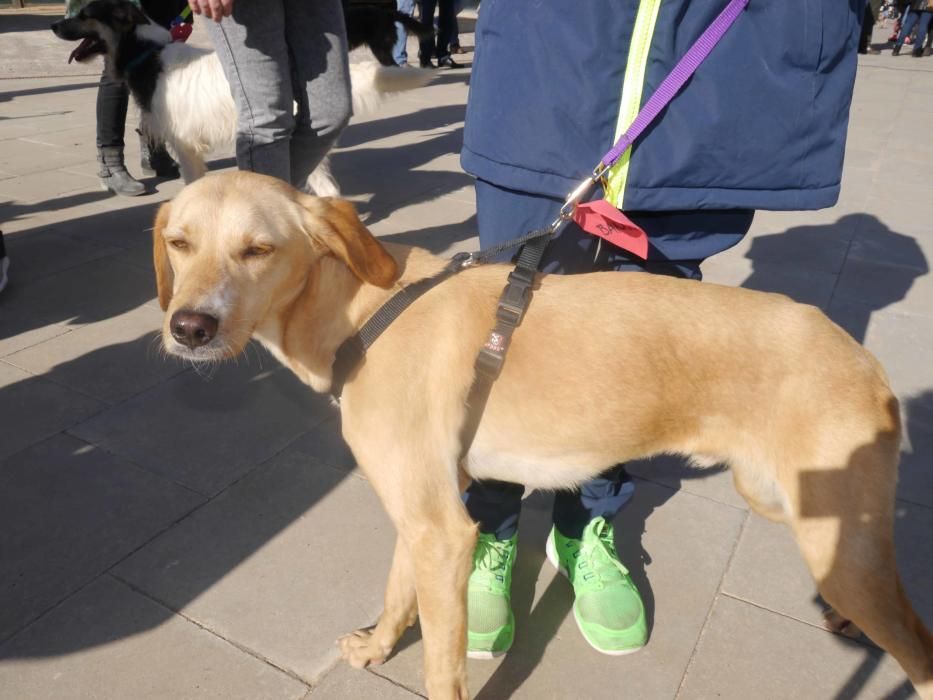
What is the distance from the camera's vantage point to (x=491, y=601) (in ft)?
7.57

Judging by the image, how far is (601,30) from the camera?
1895 mm

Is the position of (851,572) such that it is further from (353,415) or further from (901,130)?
(901,130)

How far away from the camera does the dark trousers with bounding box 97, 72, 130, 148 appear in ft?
20.0

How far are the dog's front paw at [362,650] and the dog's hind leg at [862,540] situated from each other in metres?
1.23

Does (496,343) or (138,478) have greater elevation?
(496,343)

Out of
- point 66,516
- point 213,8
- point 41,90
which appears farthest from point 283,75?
point 41,90

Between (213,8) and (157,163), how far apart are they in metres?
4.05

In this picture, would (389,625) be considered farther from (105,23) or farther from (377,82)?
(105,23)

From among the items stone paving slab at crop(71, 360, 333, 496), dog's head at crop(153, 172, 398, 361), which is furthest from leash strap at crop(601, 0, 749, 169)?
stone paving slab at crop(71, 360, 333, 496)

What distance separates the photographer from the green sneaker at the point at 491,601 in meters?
2.23

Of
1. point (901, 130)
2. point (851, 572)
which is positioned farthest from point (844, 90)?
point (901, 130)

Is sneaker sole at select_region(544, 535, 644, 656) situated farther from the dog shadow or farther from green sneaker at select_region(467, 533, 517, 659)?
the dog shadow

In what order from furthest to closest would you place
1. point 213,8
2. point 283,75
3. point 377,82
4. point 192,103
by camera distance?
point 377,82 → point 192,103 → point 283,75 → point 213,8

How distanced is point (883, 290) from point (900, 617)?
3.66 meters
